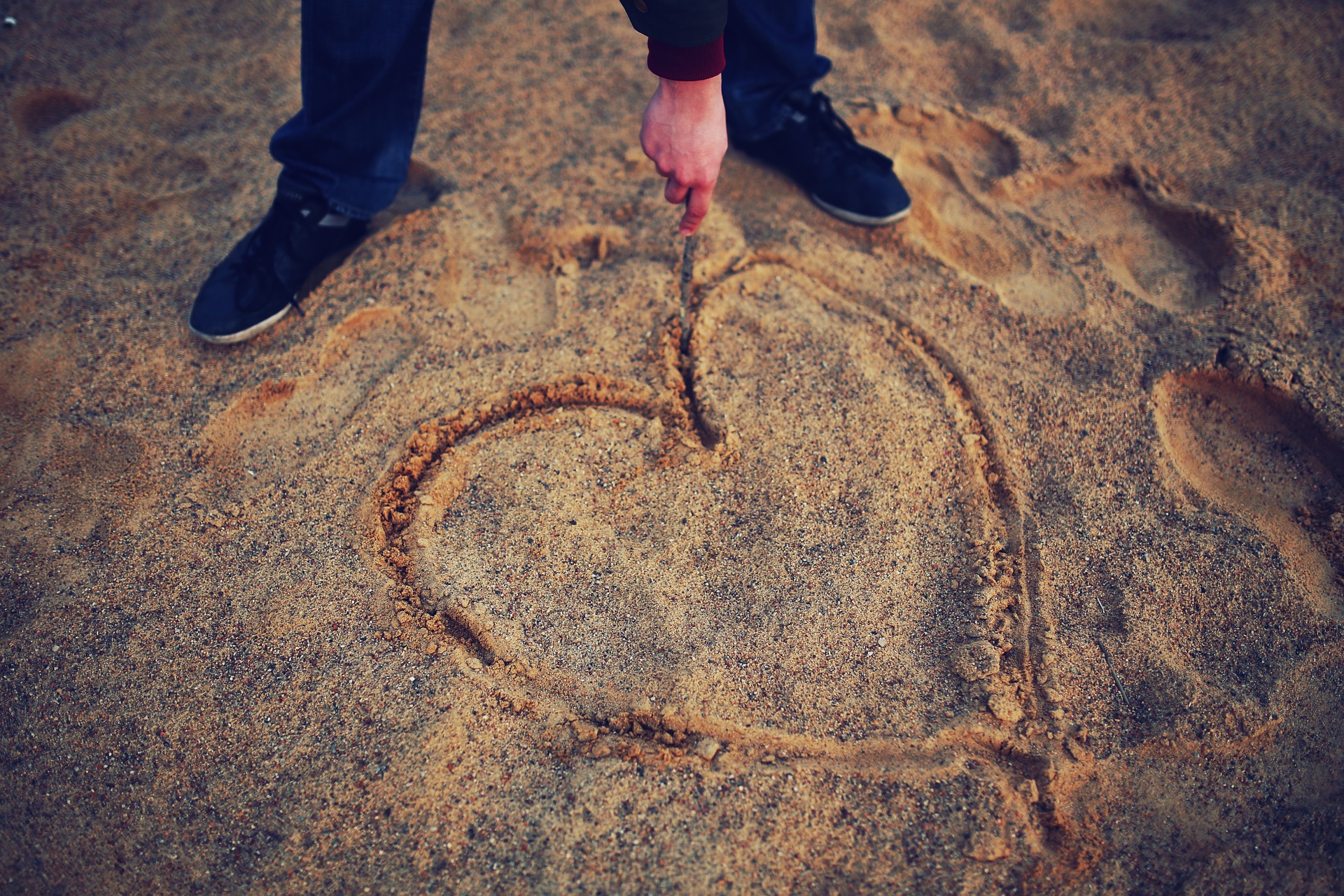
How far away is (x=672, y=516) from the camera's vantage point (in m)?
1.75

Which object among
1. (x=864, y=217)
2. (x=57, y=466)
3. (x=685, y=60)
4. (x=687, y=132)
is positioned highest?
(x=685, y=60)

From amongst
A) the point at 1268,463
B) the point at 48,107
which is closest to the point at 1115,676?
the point at 1268,463

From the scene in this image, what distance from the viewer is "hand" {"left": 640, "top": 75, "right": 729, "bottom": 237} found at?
4.71 feet

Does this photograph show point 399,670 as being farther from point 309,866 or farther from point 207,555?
point 207,555

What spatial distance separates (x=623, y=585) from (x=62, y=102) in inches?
112

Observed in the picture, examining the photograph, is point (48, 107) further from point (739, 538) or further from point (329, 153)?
point (739, 538)

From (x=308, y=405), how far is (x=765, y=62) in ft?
5.76

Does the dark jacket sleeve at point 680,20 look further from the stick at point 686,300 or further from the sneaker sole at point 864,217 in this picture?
the sneaker sole at point 864,217

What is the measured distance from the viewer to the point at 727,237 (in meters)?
2.26

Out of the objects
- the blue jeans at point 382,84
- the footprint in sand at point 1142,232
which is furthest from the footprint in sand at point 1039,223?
the blue jeans at point 382,84

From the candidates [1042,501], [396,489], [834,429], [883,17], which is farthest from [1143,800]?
[883,17]

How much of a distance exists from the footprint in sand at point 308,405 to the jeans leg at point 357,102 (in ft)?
1.27

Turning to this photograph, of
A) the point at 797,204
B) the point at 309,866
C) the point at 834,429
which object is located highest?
the point at 797,204

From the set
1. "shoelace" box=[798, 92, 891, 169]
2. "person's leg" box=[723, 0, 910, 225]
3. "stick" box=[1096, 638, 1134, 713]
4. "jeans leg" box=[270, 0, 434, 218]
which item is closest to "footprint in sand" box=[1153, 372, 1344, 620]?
"stick" box=[1096, 638, 1134, 713]
